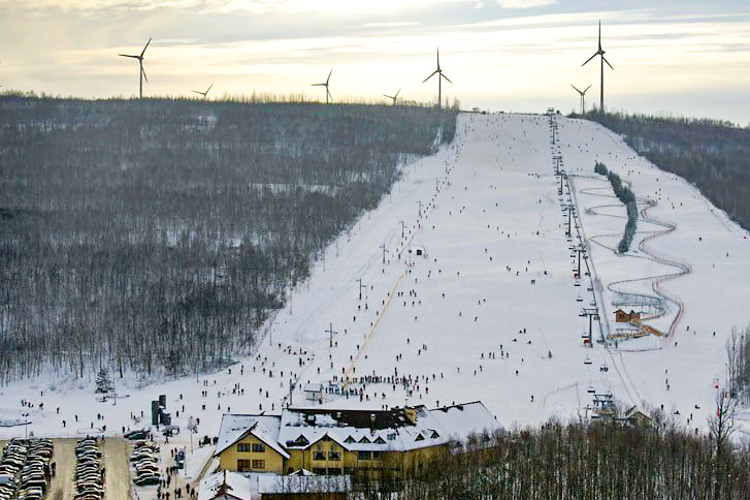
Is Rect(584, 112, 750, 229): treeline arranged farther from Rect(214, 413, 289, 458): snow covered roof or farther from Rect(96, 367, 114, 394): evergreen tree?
Rect(214, 413, 289, 458): snow covered roof

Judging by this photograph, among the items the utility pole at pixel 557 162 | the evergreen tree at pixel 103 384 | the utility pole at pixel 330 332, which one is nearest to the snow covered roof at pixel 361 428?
the evergreen tree at pixel 103 384

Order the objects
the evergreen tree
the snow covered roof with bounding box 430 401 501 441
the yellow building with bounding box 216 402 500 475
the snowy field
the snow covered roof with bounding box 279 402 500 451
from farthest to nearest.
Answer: the evergreen tree, the snowy field, the snow covered roof with bounding box 430 401 501 441, the snow covered roof with bounding box 279 402 500 451, the yellow building with bounding box 216 402 500 475

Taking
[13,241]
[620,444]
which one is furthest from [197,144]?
[620,444]

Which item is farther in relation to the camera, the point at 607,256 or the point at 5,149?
the point at 5,149

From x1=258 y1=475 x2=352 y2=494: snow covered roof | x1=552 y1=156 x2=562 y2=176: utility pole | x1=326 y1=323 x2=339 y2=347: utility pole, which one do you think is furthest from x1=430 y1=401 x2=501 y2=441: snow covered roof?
x1=552 y1=156 x2=562 y2=176: utility pole

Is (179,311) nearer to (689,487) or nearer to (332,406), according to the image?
(332,406)

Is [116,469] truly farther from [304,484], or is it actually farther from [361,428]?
[361,428]

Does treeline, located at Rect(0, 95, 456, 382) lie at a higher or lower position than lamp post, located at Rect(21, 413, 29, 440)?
higher
